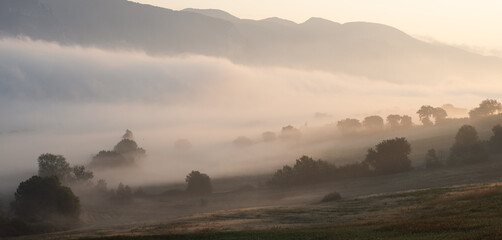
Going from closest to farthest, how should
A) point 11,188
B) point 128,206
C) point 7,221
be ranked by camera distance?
point 7,221, point 128,206, point 11,188

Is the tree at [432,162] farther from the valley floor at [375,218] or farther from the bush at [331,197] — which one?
the bush at [331,197]

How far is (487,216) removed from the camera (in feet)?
175

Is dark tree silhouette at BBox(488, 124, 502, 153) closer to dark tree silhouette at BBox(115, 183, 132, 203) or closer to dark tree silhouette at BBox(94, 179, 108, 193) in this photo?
dark tree silhouette at BBox(115, 183, 132, 203)

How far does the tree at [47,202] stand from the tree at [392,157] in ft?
276

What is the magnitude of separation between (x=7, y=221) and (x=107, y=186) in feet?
230

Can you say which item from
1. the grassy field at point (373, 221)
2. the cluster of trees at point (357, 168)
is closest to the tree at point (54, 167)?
the cluster of trees at point (357, 168)

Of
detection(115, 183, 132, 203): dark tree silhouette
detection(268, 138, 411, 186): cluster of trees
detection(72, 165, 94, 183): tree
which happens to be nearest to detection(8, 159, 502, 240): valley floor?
detection(268, 138, 411, 186): cluster of trees

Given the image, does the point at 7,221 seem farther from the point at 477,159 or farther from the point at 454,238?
the point at 477,159

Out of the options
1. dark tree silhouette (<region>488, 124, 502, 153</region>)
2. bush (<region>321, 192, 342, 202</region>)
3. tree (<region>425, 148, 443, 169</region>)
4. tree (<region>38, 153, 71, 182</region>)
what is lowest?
bush (<region>321, 192, 342, 202</region>)

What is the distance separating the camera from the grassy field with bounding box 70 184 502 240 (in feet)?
164

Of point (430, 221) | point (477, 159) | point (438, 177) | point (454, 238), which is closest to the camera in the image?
point (454, 238)

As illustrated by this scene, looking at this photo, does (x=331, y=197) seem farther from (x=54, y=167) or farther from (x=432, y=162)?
(x=54, y=167)

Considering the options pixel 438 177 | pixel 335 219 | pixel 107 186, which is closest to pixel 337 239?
pixel 335 219

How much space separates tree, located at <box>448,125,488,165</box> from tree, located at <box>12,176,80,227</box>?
101 metres
